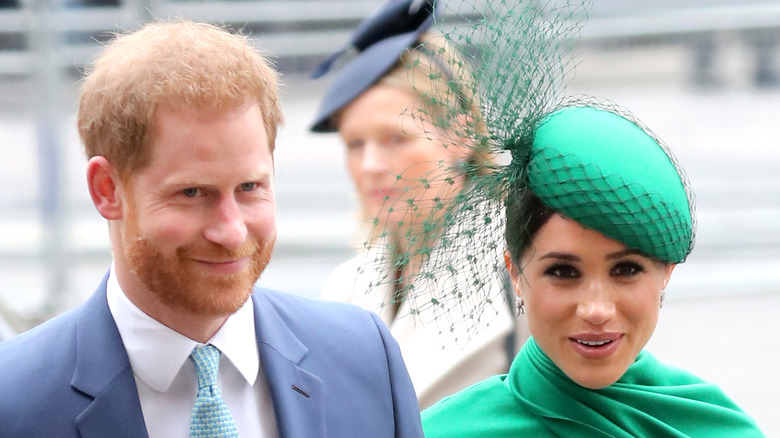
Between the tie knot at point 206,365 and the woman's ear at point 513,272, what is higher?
the woman's ear at point 513,272

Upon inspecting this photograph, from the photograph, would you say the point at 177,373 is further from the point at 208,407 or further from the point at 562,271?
the point at 562,271

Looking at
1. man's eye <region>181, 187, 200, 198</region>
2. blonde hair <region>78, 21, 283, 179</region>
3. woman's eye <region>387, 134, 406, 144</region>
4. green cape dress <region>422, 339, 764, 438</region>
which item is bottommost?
green cape dress <region>422, 339, 764, 438</region>

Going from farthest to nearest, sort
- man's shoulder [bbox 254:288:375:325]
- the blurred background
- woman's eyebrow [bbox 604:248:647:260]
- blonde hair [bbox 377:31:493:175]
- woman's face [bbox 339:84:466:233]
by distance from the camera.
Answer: the blurred background → woman's face [bbox 339:84:466:233] → blonde hair [bbox 377:31:493:175] → woman's eyebrow [bbox 604:248:647:260] → man's shoulder [bbox 254:288:375:325]

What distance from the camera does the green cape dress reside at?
263 cm

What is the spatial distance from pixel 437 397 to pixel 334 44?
359 centimetres

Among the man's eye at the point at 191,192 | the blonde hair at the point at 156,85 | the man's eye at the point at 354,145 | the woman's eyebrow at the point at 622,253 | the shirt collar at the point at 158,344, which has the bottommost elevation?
the shirt collar at the point at 158,344

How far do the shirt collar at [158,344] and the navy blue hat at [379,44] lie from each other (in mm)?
1366

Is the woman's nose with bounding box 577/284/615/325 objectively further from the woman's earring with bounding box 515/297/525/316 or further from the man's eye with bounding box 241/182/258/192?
the man's eye with bounding box 241/182/258/192

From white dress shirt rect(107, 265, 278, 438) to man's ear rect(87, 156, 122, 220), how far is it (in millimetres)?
155

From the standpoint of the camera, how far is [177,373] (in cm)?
211

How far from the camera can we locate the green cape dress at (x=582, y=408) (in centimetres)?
263

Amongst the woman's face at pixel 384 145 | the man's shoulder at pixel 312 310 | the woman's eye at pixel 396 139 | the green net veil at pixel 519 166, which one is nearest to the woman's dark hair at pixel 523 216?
the green net veil at pixel 519 166

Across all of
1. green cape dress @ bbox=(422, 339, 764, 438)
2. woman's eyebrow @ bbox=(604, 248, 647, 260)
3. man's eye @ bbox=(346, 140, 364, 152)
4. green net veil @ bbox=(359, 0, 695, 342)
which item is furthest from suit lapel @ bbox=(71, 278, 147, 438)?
man's eye @ bbox=(346, 140, 364, 152)

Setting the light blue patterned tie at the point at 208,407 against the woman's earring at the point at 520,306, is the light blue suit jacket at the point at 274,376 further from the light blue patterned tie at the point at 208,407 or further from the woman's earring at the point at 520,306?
the woman's earring at the point at 520,306
